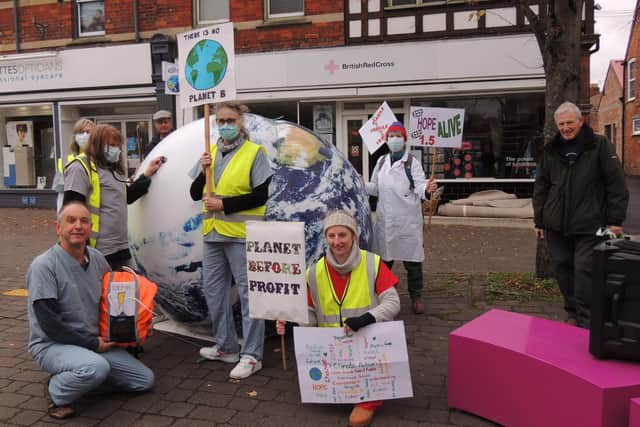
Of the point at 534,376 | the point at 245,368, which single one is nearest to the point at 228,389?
the point at 245,368

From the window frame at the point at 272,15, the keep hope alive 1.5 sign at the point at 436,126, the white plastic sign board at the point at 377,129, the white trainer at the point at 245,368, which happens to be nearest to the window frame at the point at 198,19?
the window frame at the point at 272,15

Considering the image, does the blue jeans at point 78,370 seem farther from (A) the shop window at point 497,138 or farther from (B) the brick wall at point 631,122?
(B) the brick wall at point 631,122

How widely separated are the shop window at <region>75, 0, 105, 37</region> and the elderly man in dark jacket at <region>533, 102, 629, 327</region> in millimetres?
13437

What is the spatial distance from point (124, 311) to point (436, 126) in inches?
167

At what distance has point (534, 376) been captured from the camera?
9.70 feet

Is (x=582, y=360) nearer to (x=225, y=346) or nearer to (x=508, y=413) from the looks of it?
(x=508, y=413)

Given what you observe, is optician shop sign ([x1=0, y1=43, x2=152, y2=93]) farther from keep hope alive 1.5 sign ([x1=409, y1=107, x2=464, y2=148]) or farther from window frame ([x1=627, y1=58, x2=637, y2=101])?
window frame ([x1=627, y1=58, x2=637, y2=101])

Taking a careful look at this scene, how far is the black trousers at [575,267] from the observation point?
4426 millimetres

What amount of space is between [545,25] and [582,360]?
465 centimetres

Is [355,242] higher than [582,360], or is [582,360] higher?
[355,242]

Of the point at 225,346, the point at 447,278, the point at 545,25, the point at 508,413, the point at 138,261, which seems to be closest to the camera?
the point at 508,413

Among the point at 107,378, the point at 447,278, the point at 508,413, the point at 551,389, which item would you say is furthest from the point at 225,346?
the point at 447,278

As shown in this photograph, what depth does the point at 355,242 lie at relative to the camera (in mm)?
3582

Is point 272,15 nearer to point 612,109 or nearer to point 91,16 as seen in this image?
point 91,16
